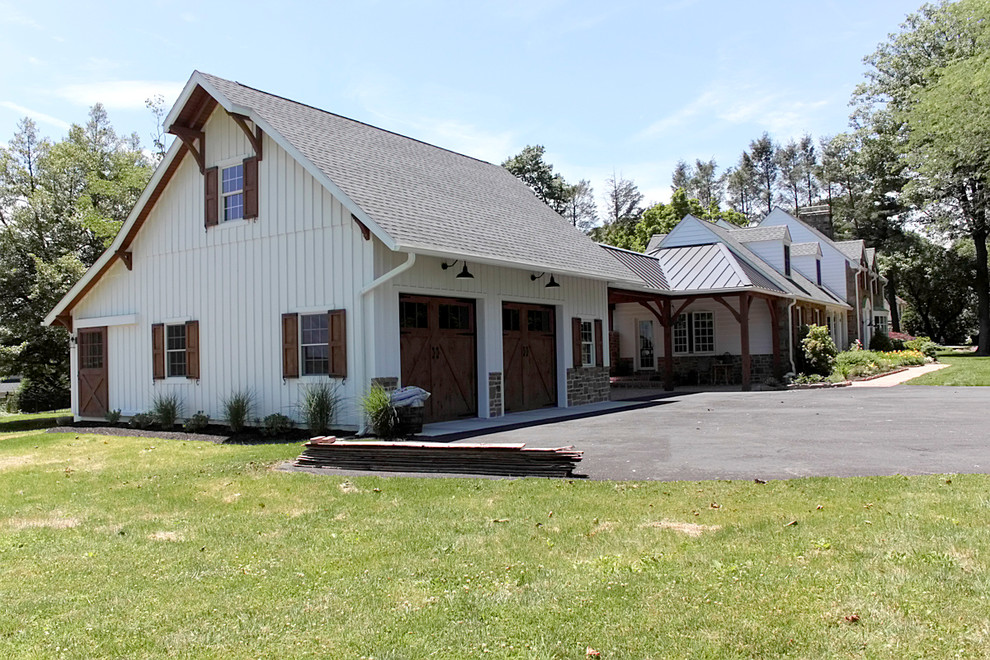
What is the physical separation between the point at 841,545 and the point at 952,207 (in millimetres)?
42640

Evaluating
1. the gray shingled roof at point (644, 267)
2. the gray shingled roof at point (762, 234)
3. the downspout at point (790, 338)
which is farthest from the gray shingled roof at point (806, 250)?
the gray shingled roof at point (644, 267)

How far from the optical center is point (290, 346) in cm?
1353

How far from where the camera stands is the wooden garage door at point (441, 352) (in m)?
13.5

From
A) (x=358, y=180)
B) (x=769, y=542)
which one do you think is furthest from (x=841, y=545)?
(x=358, y=180)

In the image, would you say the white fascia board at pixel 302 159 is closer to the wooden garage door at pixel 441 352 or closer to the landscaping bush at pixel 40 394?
the wooden garage door at pixel 441 352

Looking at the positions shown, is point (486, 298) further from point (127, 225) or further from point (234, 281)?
point (127, 225)

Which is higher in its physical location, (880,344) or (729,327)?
(729,327)

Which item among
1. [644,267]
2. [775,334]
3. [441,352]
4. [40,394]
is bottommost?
A: [40,394]

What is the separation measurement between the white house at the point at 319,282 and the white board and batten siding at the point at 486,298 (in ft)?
0.12

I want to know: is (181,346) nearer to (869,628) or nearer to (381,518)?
(381,518)

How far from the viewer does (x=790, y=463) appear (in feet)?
28.3

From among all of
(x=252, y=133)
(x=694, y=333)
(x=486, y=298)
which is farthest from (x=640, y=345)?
(x=252, y=133)

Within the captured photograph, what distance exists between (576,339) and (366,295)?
6491 mm

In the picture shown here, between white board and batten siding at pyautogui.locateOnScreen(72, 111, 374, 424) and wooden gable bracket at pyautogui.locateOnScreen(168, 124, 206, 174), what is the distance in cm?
14
